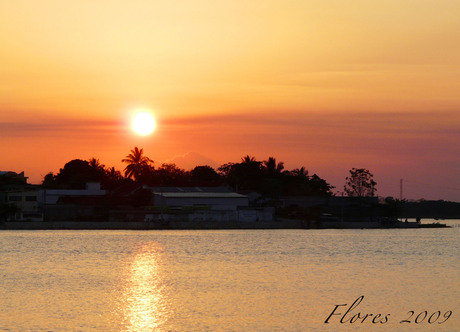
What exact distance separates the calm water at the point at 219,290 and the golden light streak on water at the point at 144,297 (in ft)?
0.24

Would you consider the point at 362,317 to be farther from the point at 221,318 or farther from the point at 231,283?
the point at 231,283

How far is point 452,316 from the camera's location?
38.8m

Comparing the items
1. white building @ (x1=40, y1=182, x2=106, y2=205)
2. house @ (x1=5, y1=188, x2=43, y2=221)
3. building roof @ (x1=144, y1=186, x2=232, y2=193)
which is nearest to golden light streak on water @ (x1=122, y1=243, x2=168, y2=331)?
house @ (x1=5, y1=188, x2=43, y2=221)

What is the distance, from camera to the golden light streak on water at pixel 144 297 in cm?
3734

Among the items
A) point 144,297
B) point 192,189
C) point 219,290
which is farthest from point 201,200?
point 144,297

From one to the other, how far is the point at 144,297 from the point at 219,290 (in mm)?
5843

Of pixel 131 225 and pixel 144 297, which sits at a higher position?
pixel 131 225

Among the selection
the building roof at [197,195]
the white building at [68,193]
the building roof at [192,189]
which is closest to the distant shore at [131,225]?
the building roof at [197,195]

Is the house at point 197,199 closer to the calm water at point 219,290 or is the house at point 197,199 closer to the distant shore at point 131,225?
the distant shore at point 131,225

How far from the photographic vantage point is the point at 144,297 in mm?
47500

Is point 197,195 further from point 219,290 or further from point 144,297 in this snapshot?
point 144,297

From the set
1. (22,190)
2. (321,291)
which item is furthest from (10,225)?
(321,291)

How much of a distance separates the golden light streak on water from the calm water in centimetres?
7

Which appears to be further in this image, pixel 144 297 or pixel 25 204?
pixel 25 204
